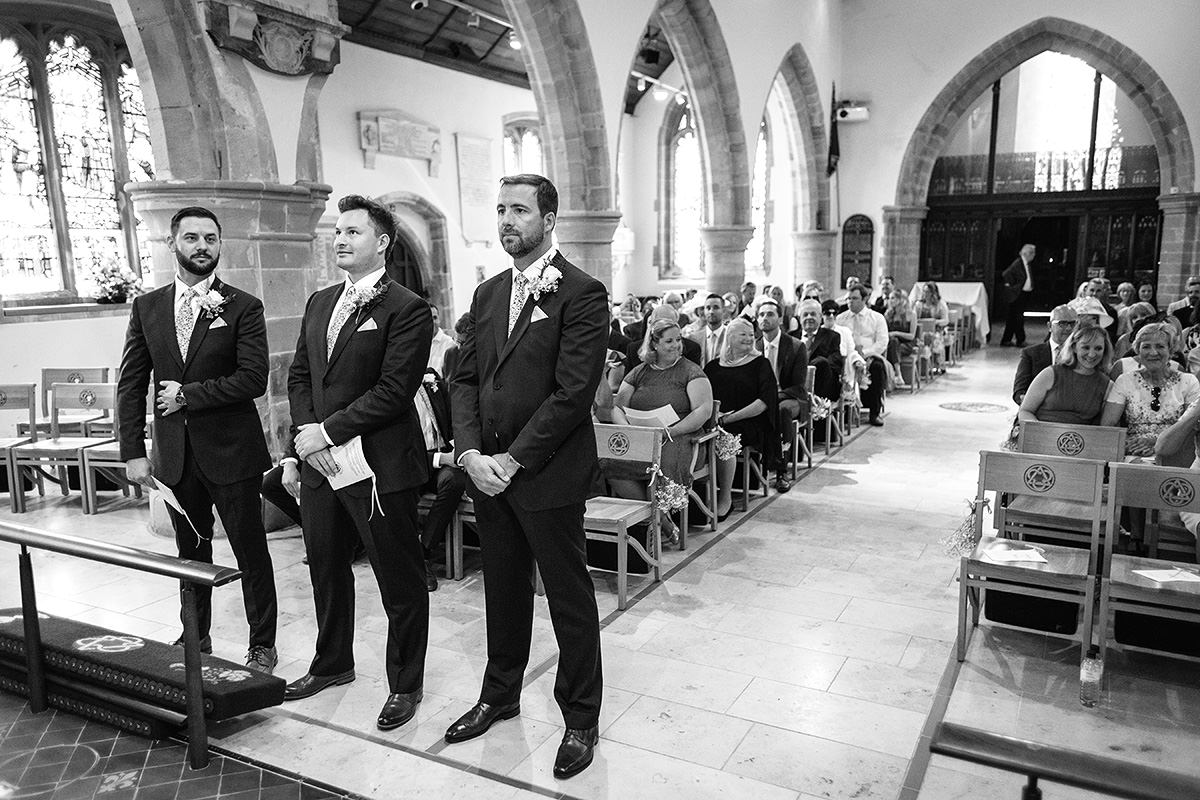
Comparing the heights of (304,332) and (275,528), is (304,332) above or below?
above

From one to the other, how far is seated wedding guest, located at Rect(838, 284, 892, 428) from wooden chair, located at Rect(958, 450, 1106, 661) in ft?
15.7

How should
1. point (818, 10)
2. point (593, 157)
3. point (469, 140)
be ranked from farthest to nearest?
point (818, 10) < point (469, 140) < point (593, 157)

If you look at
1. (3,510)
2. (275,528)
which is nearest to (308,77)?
(275,528)

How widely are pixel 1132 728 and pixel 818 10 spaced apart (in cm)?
1345

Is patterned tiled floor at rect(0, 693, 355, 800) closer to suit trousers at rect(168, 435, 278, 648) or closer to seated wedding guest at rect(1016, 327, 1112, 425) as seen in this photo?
suit trousers at rect(168, 435, 278, 648)

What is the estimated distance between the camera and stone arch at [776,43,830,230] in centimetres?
1430

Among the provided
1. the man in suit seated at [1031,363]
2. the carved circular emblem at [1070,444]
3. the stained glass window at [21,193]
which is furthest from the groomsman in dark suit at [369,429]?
the stained glass window at [21,193]

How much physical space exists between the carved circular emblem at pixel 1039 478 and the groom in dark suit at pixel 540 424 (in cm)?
202

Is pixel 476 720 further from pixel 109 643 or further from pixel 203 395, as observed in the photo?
pixel 203 395

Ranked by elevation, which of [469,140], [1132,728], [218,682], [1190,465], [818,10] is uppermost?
[818,10]

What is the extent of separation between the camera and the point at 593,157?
874cm

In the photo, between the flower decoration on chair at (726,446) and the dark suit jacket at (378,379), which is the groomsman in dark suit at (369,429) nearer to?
the dark suit jacket at (378,379)

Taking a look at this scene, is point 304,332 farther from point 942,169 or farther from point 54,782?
point 942,169

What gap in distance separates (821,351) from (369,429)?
5302 millimetres
